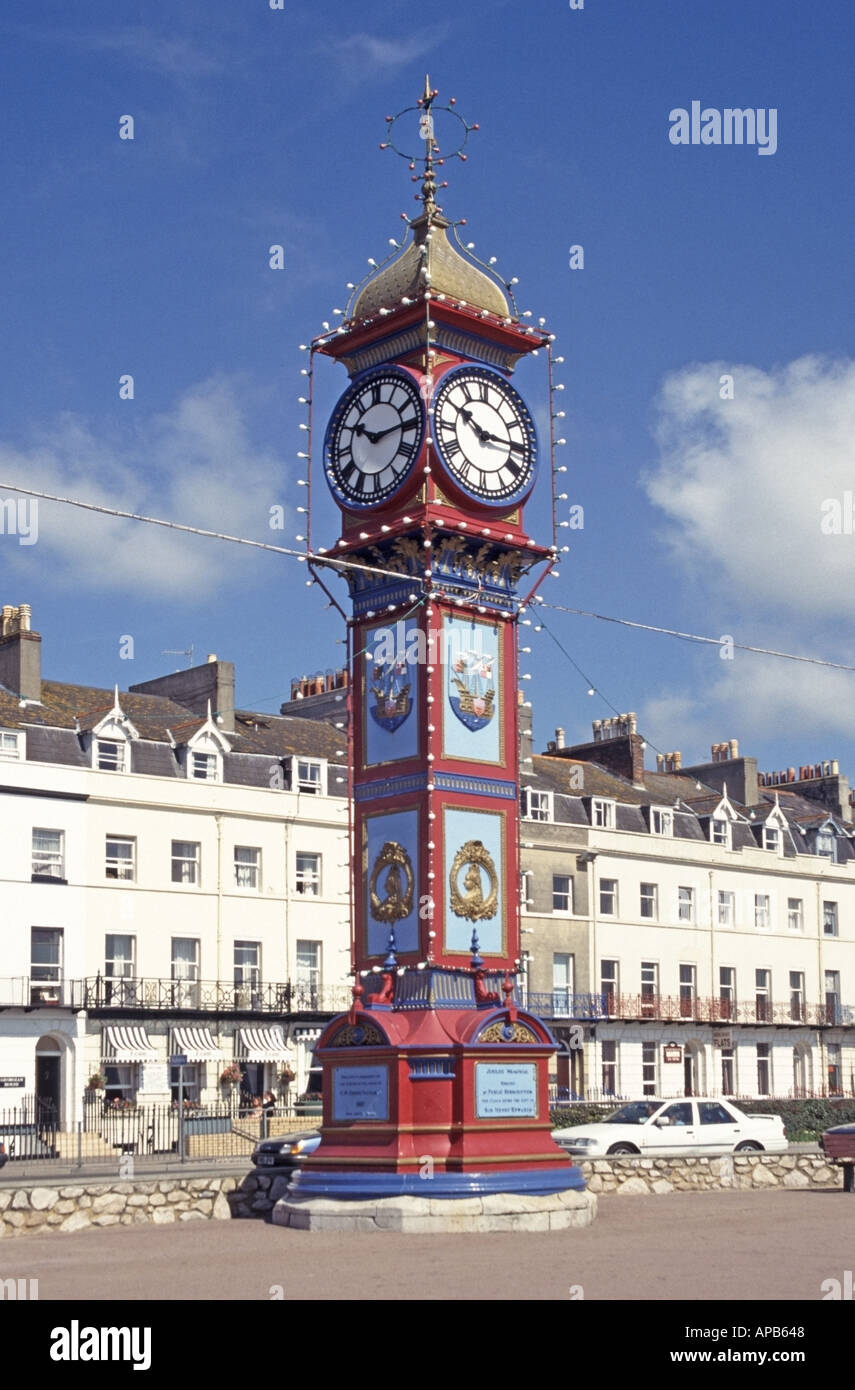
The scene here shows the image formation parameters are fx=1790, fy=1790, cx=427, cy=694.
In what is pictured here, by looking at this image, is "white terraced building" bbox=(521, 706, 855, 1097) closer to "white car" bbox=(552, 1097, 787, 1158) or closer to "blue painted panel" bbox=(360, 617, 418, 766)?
"white car" bbox=(552, 1097, 787, 1158)

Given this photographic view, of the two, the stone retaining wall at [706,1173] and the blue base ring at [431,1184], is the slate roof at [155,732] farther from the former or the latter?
the blue base ring at [431,1184]

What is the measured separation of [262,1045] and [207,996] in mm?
2202

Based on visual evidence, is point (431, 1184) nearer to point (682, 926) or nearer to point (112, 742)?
point (112, 742)

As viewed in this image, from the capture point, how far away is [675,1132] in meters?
32.9

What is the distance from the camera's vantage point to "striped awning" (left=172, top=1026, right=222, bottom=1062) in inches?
1908

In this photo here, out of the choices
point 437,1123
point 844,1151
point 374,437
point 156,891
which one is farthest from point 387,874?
point 156,891

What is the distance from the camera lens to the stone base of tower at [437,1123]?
71.0ft

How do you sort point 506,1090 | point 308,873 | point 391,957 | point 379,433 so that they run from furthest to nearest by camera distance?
1. point 308,873
2. point 379,433
3. point 391,957
4. point 506,1090

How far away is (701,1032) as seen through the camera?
61219 mm

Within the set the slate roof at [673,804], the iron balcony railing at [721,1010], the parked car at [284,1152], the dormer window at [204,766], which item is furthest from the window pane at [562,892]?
the parked car at [284,1152]

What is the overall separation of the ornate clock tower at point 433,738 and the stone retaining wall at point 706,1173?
4288 mm

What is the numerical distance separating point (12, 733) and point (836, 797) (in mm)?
→ 39268

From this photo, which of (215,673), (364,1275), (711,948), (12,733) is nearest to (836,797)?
(711,948)

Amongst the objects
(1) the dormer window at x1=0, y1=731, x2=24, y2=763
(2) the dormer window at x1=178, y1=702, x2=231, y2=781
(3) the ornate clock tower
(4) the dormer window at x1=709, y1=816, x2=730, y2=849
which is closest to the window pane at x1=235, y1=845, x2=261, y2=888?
(2) the dormer window at x1=178, y1=702, x2=231, y2=781
